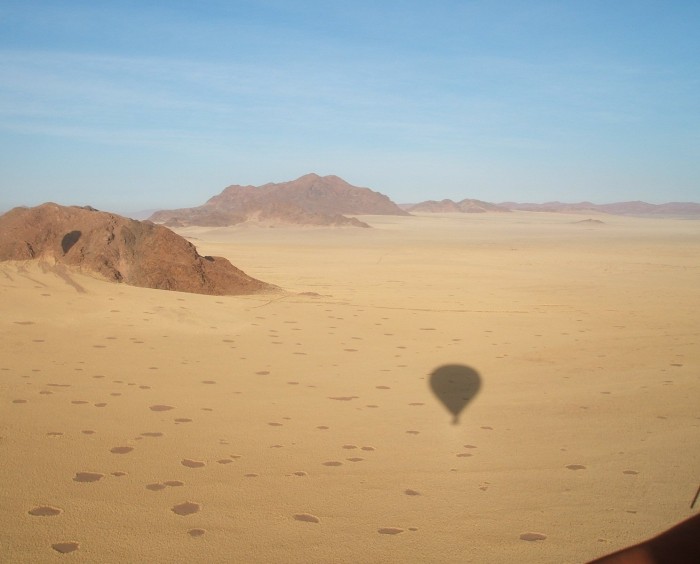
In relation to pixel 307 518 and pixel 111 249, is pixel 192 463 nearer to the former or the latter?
pixel 307 518

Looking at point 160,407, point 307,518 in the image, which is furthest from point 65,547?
point 160,407

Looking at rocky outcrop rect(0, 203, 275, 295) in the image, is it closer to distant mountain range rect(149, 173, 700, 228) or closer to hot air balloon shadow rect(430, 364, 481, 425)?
hot air balloon shadow rect(430, 364, 481, 425)

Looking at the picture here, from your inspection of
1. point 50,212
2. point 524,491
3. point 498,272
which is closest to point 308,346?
point 524,491

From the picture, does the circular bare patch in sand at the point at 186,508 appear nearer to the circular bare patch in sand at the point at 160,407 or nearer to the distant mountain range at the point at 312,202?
the circular bare patch in sand at the point at 160,407

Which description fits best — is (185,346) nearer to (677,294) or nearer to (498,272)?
(677,294)

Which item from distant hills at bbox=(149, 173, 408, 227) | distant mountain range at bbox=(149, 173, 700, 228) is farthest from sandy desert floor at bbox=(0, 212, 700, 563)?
distant hills at bbox=(149, 173, 408, 227)
